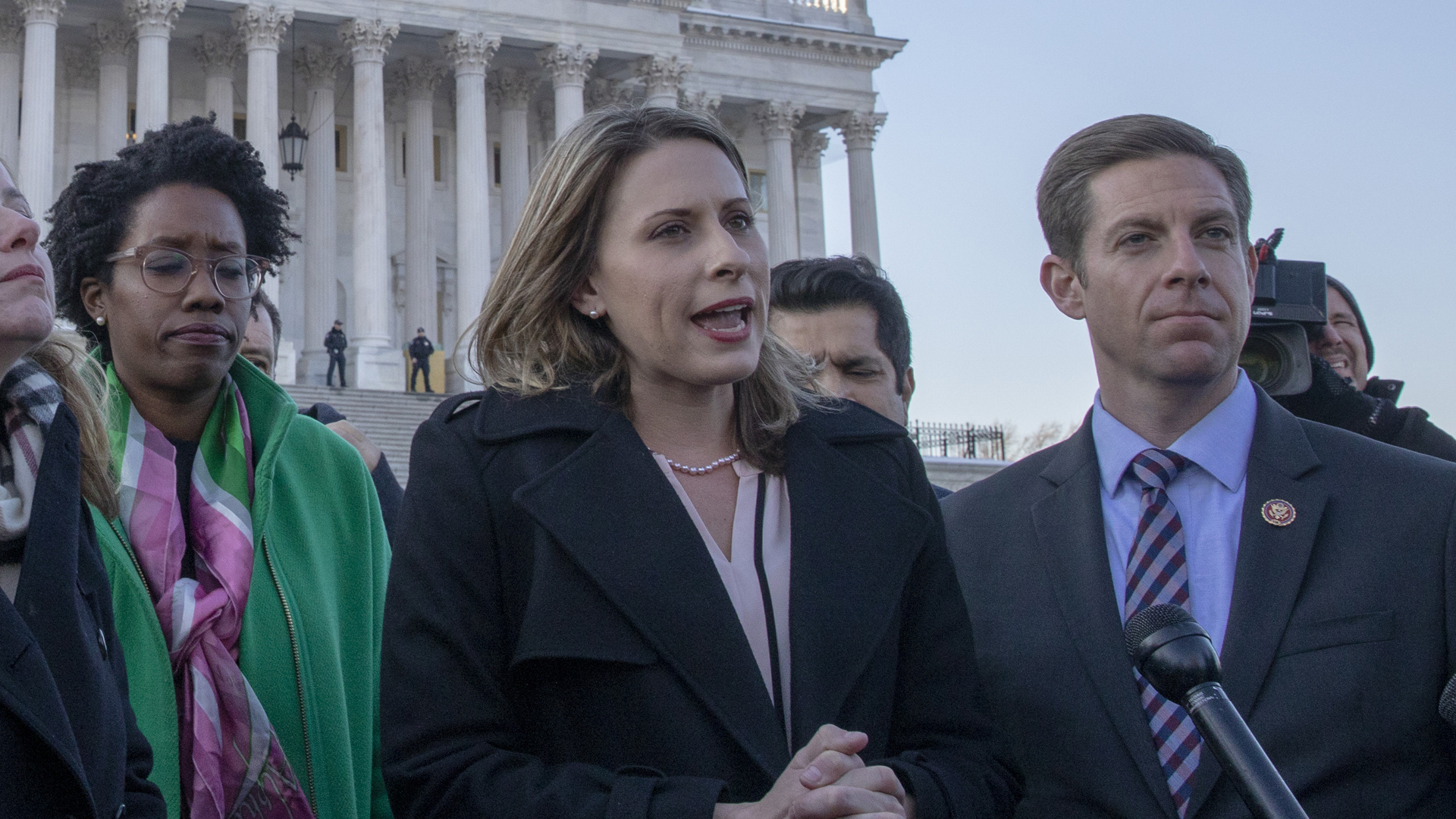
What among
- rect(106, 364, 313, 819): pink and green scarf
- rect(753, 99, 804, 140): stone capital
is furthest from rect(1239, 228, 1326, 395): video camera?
rect(753, 99, 804, 140): stone capital

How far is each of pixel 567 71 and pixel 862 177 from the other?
9637 mm

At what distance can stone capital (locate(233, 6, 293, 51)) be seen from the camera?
1325 inches

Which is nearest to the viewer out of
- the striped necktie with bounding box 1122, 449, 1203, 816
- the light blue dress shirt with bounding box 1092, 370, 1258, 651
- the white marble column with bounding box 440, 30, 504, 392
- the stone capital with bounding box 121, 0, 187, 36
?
the striped necktie with bounding box 1122, 449, 1203, 816

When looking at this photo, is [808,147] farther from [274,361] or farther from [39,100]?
[274,361]

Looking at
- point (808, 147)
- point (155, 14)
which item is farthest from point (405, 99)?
point (808, 147)

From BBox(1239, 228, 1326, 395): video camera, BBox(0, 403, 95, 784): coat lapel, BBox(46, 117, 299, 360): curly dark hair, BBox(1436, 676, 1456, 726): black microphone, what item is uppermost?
BBox(46, 117, 299, 360): curly dark hair

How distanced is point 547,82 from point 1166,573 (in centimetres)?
3786

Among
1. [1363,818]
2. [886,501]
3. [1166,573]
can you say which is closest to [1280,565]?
[1166,573]

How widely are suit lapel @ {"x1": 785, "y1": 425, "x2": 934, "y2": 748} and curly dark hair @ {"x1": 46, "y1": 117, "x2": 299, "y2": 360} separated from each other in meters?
2.19

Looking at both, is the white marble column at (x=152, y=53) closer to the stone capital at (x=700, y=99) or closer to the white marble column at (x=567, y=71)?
the white marble column at (x=567, y=71)

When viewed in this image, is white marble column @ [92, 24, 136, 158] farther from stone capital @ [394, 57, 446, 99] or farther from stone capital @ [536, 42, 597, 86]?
stone capital @ [536, 42, 597, 86]

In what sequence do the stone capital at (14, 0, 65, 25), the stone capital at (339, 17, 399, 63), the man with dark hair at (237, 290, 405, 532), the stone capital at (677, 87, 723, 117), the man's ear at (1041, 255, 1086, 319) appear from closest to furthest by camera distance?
1. the man's ear at (1041, 255, 1086, 319)
2. the man with dark hair at (237, 290, 405, 532)
3. the stone capital at (14, 0, 65, 25)
4. the stone capital at (339, 17, 399, 63)
5. the stone capital at (677, 87, 723, 117)

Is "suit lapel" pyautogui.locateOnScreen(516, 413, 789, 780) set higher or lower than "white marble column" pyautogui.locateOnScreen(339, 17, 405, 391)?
lower

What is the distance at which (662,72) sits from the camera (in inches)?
1503
